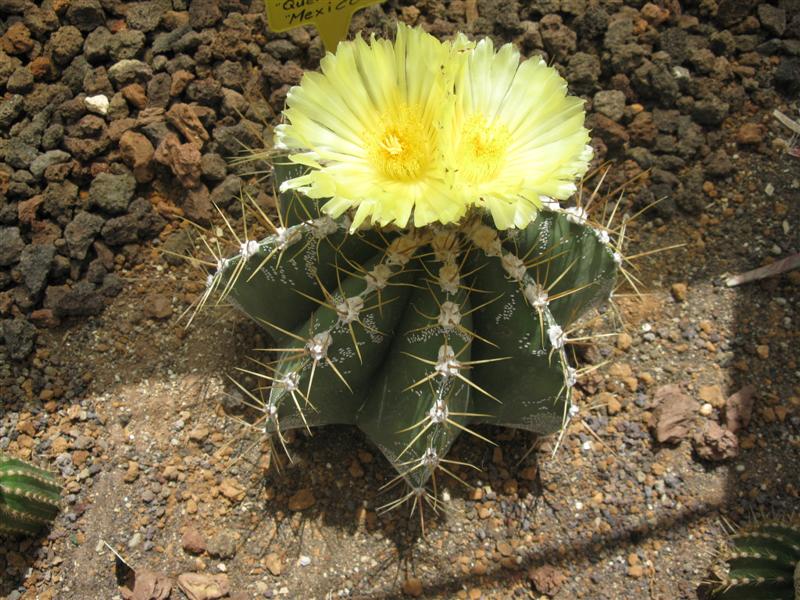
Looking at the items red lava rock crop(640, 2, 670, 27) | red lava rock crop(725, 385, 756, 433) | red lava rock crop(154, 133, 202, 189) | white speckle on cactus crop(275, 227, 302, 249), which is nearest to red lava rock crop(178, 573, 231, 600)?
white speckle on cactus crop(275, 227, 302, 249)

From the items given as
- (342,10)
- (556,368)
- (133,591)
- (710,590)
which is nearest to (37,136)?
(342,10)

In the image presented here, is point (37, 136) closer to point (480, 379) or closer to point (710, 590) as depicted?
point (480, 379)

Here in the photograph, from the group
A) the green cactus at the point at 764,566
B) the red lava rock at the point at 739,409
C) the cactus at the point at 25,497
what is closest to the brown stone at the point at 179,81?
the cactus at the point at 25,497

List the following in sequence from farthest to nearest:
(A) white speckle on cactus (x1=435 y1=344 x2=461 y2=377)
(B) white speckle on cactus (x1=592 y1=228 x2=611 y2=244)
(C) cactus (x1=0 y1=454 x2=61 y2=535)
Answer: (C) cactus (x1=0 y1=454 x2=61 y2=535) → (B) white speckle on cactus (x1=592 y1=228 x2=611 y2=244) → (A) white speckle on cactus (x1=435 y1=344 x2=461 y2=377)

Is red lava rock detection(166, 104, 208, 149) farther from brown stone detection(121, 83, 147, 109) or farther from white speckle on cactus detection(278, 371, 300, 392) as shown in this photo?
white speckle on cactus detection(278, 371, 300, 392)

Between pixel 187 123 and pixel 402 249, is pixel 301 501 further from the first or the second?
pixel 187 123

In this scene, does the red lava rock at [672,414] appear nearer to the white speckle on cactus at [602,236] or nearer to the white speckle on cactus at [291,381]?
the white speckle on cactus at [602,236]
